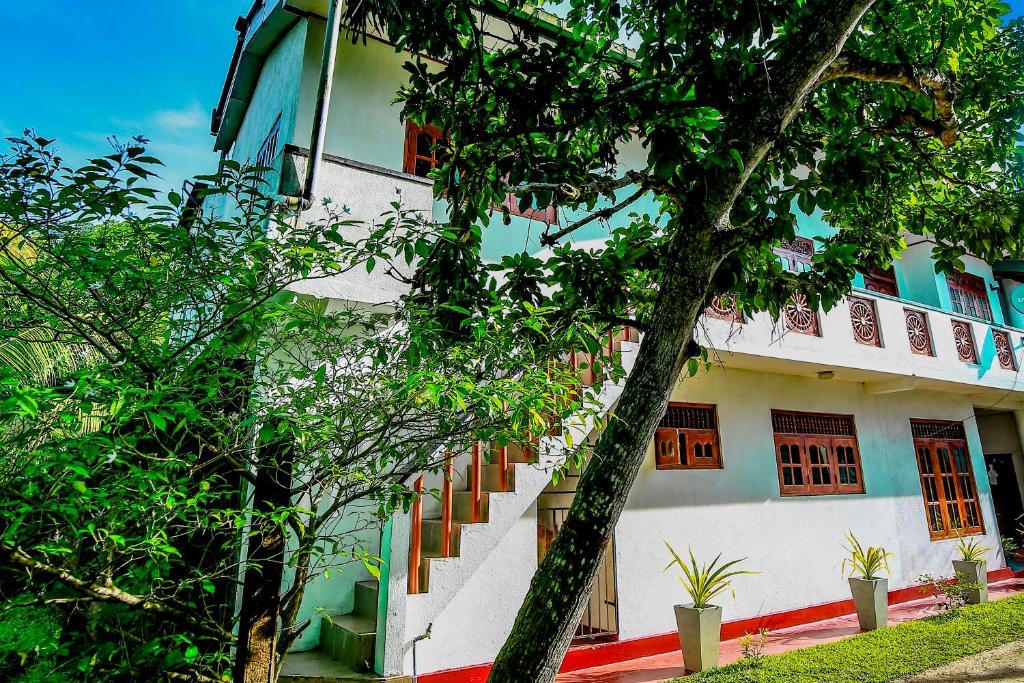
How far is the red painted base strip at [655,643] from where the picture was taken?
5410 mm

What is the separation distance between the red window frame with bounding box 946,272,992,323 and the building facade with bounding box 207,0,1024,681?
230cm

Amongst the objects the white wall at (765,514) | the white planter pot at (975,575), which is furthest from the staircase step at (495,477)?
the white planter pot at (975,575)

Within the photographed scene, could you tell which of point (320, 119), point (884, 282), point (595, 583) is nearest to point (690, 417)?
point (595, 583)

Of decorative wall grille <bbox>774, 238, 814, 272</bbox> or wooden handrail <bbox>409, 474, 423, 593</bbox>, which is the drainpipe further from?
decorative wall grille <bbox>774, 238, 814, 272</bbox>

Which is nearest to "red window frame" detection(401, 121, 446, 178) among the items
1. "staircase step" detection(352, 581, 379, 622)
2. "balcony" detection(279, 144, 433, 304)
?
"balcony" detection(279, 144, 433, 304)

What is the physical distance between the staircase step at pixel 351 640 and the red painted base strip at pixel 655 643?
78 cm

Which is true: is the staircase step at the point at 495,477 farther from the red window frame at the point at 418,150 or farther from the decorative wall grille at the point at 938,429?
the decorative wall grille at the point at 938,429

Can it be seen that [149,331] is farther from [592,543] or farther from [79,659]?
[79,659]

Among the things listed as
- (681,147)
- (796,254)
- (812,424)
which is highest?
(796,254)

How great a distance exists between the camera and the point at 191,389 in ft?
8.01

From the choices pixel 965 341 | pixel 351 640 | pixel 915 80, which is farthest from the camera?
pixel 965 341

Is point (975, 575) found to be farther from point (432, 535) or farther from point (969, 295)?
point (432, 535)

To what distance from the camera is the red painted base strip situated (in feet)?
17.7

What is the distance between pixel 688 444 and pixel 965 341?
6.32 m
